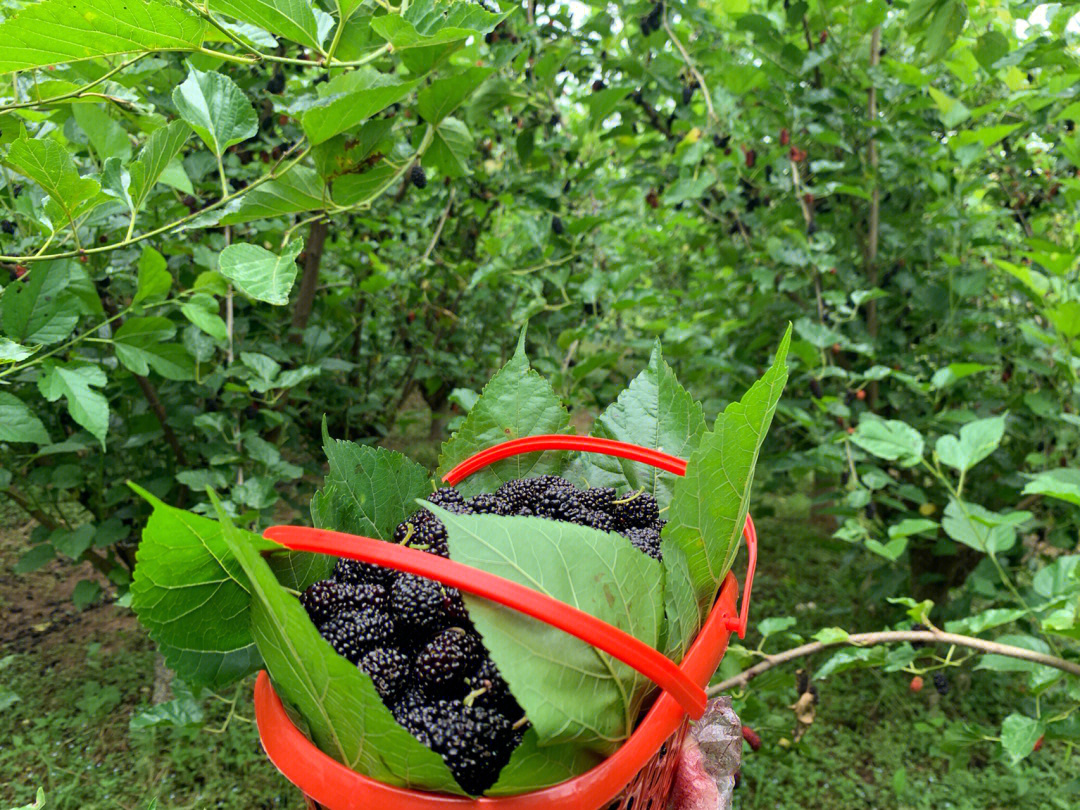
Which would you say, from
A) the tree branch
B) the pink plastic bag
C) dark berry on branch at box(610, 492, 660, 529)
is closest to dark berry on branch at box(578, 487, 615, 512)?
dark berry on branch at box(610, 492, 660, 529)

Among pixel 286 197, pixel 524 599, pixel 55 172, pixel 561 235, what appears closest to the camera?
pixel 524 599

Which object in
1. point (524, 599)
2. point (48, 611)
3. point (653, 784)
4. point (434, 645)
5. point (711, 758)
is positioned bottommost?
point (48, 611)

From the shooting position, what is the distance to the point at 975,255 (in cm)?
170

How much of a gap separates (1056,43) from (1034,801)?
1518 mm

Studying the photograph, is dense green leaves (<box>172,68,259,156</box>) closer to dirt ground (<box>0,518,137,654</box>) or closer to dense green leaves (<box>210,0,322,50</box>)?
dense green leaves (<box>210,0,322,50</box>)

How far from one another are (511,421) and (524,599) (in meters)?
0.33

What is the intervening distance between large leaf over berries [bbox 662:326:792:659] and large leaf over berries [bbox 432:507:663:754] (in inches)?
1.5

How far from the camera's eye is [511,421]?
2.04 feet

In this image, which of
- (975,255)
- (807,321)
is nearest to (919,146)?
(975,255)

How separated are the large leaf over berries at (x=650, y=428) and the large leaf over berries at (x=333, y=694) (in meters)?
0.33

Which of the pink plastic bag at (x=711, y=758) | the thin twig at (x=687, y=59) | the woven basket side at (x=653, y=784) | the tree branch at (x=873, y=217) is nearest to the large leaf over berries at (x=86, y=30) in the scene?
the woven basket side at (x=653, y=784)

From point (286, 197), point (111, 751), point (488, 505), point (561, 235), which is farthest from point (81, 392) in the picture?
point (111, 751)

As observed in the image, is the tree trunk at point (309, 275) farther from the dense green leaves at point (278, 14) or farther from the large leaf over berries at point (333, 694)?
the large leaf over berries at point (333, 694)

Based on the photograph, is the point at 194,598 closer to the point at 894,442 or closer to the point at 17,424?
the point at 17,424
